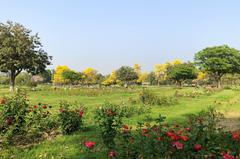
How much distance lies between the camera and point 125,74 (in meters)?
83.8

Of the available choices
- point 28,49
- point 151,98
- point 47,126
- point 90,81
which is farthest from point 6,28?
point 90,81

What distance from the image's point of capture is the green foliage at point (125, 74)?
274 ft

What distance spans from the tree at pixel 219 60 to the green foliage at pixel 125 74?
26.8 metres

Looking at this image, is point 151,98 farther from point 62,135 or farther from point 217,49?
point 217,49

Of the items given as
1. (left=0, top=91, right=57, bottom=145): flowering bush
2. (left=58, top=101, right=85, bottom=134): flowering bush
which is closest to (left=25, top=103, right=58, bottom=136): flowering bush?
(left=0, top=91, right=57, bottom=145): flowering bush

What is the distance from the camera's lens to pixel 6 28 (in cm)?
4056

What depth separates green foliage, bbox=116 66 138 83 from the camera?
83562mm

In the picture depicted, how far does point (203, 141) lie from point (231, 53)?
189 feet

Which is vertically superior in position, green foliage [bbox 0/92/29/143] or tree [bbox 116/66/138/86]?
tree [bbox 116/66/138/86]

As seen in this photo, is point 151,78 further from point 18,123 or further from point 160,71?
point 18,123

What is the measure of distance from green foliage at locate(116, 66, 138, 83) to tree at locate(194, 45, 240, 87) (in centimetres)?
2683

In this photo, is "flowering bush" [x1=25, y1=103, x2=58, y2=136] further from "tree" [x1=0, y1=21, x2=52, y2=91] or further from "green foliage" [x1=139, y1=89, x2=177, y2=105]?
"tree" [x1=0, y1=21, x2=52, y2=91]

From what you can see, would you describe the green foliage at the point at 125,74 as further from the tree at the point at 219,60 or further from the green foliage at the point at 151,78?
the tree at the point at 219,60

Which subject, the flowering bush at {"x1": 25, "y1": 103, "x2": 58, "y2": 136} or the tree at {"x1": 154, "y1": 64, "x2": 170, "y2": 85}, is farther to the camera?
the tree at {"x1": 154, "y1": 64, "x2": 170, "y2": 85}
